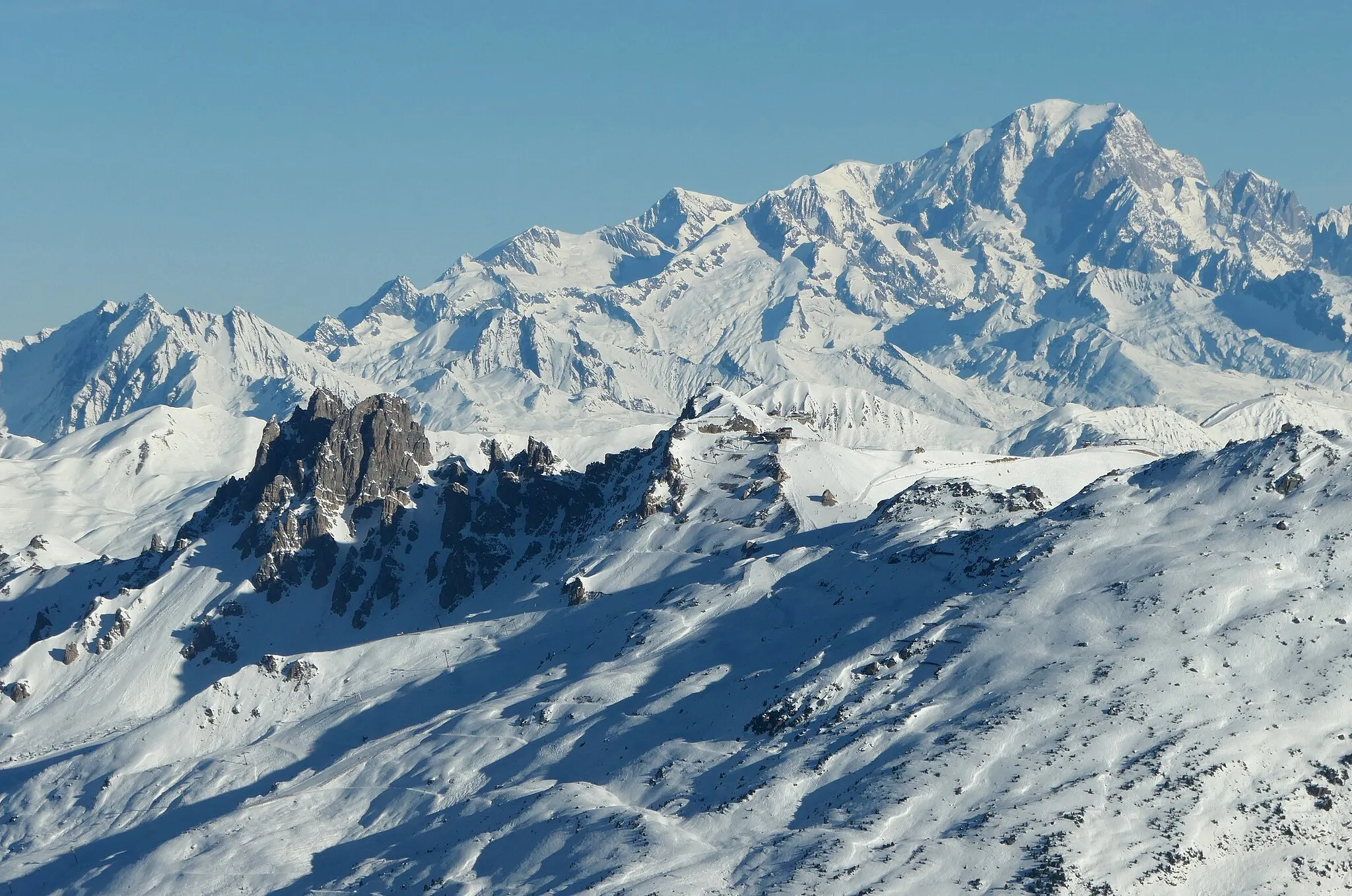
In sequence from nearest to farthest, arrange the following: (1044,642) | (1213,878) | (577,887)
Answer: (1213,878)
(577,887)
(1044,642)

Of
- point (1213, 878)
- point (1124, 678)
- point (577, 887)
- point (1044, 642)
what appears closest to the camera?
point (1213, 878)

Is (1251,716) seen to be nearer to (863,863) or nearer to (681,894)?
(863,863)

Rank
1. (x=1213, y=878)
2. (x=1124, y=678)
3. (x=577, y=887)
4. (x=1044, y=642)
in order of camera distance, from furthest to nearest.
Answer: (x=1044, y=642) → (x=1124, y=678) → (x=577, y=887) → (x=1213, y=878)

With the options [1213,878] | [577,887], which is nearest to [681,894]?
[577,887]

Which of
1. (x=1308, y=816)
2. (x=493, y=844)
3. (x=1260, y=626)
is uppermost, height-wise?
(x=493, y=844)

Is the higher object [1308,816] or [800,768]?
[800,768]

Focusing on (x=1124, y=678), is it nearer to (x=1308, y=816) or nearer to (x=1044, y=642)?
(x=1044, y=642)

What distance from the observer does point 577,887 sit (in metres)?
172

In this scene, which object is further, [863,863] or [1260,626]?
[1260,626]

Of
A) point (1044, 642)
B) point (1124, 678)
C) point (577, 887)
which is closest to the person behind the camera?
point (577, 887)

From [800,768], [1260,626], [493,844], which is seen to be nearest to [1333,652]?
[1260,626]

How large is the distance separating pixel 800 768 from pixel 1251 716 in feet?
155

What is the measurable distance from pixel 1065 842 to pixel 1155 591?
4921 centimetres

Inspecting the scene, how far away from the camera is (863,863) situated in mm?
162500
